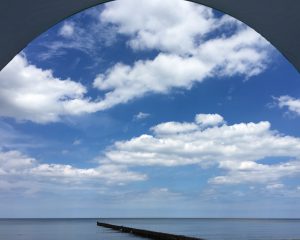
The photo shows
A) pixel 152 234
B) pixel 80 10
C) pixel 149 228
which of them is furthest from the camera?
pixel 149 228

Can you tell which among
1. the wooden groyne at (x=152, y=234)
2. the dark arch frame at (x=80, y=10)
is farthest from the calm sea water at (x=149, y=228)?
the dark arch frame at (x=80, y=10)

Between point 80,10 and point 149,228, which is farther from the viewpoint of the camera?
point 149,228

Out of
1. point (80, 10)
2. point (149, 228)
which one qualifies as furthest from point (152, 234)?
point (80, 10)

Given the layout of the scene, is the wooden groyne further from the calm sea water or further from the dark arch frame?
the dark arch frame

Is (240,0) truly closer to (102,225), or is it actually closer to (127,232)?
(127,232)

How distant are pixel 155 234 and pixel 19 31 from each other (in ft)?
138

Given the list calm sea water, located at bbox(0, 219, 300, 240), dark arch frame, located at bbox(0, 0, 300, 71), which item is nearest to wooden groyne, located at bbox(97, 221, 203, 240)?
calm sea water, located at bbox(0, 219, 300, 240)

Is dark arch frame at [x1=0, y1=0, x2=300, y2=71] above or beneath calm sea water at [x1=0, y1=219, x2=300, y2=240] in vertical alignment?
above

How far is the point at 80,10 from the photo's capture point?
4.42m

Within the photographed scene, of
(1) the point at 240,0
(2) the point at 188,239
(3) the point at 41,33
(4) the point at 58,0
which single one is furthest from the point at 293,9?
(2) the point at 188,239

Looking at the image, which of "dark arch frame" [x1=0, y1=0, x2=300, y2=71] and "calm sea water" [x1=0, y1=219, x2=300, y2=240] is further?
"calm sea water" [x1=0, y1=219, x2=300, y2=240]

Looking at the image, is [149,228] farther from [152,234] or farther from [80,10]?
[80,10]

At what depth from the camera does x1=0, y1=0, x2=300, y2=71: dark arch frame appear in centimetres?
395

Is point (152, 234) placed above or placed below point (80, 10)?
below
